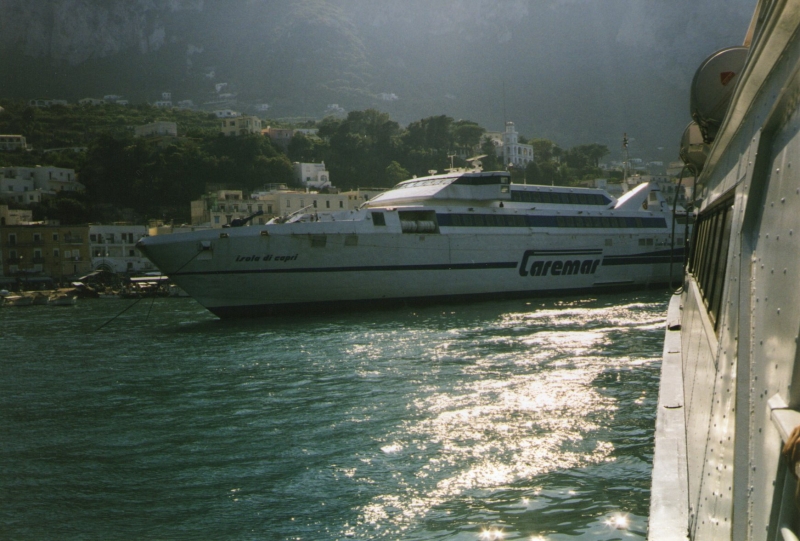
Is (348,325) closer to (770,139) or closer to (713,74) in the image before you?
(713,74)

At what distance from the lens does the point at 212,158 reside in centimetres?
7562

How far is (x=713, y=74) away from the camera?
5.65 m

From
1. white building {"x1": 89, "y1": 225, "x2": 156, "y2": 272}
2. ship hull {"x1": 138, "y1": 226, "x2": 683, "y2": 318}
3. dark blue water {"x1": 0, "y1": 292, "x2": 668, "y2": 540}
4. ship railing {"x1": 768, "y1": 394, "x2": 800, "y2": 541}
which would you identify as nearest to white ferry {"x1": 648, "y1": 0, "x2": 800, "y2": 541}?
ship railing {"x1": 768, "y1": 394, "x2": 800, "y2": 541}

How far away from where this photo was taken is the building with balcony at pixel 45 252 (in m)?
52.4

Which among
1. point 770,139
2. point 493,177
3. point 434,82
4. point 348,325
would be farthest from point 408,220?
point 434,82

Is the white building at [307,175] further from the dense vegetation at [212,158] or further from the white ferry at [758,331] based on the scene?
the white ferry at [758,331]

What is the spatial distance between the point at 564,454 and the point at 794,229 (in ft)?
19.4

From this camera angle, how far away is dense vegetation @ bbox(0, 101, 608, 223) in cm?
7094

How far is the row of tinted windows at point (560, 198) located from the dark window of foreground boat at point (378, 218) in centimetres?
607

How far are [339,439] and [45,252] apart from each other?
5216 cm

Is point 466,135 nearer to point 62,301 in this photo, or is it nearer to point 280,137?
point 280,137

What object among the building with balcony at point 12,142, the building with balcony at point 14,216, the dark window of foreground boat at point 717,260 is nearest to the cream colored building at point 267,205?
the building with balcony at point 14,216

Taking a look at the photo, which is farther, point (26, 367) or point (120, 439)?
point (26, 367)


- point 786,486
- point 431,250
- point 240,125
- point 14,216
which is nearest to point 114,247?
point 14,216
